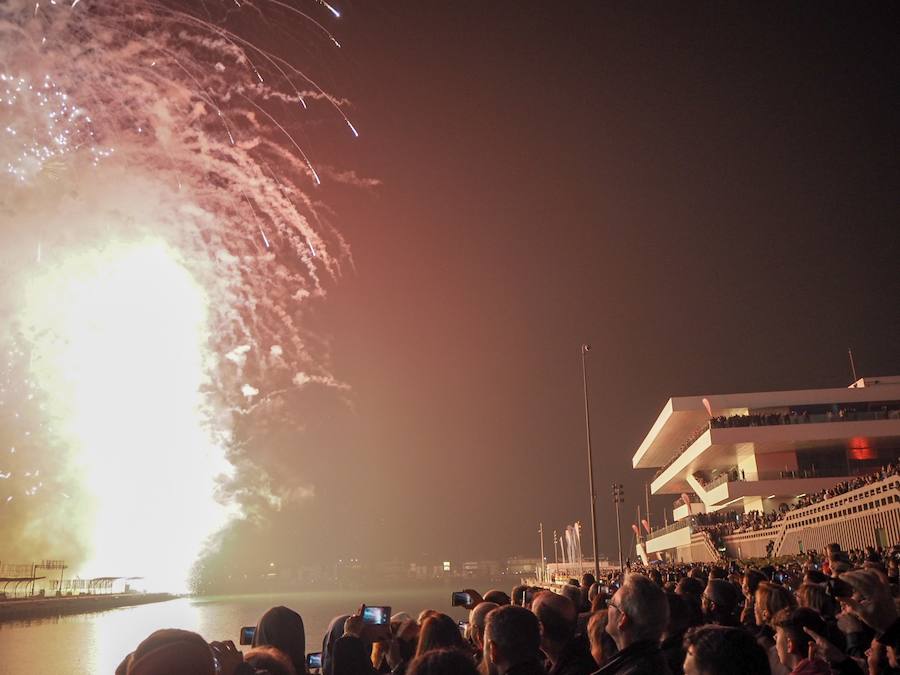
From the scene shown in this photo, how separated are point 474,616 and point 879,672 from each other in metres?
2.96

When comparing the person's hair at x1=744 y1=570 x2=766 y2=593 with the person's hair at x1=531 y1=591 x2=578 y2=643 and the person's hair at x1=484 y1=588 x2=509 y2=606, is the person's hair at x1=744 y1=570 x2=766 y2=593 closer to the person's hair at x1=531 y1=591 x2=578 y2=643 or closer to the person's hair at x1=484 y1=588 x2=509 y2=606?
the person's hair at x1=484 y1=588 x2=509 y2=606

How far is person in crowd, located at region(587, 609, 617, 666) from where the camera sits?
4758 millimetres

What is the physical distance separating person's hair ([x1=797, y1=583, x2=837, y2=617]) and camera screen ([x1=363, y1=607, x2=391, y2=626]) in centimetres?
365

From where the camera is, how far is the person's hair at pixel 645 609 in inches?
164

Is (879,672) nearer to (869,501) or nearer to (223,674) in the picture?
(223,674)

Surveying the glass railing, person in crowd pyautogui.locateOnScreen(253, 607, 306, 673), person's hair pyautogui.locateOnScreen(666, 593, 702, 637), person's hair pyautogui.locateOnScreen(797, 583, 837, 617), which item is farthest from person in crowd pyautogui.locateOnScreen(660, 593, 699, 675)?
the glass railing

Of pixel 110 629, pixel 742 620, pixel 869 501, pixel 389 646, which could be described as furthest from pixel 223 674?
pixel 110 629

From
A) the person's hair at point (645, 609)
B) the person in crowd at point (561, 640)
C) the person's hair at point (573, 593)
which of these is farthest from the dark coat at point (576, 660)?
the person's hair at point (573, 593)

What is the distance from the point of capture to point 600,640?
190 inches

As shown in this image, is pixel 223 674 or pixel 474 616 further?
pixel 474 616

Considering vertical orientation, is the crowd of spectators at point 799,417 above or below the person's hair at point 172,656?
above

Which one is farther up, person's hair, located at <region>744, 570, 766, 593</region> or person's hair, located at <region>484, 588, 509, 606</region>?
person's hair, located at <region>744, 570, 766, 593</region>

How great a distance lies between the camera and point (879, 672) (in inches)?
203

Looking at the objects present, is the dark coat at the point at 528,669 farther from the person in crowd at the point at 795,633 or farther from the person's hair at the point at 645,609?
the person in crowd at the point at 795,633
